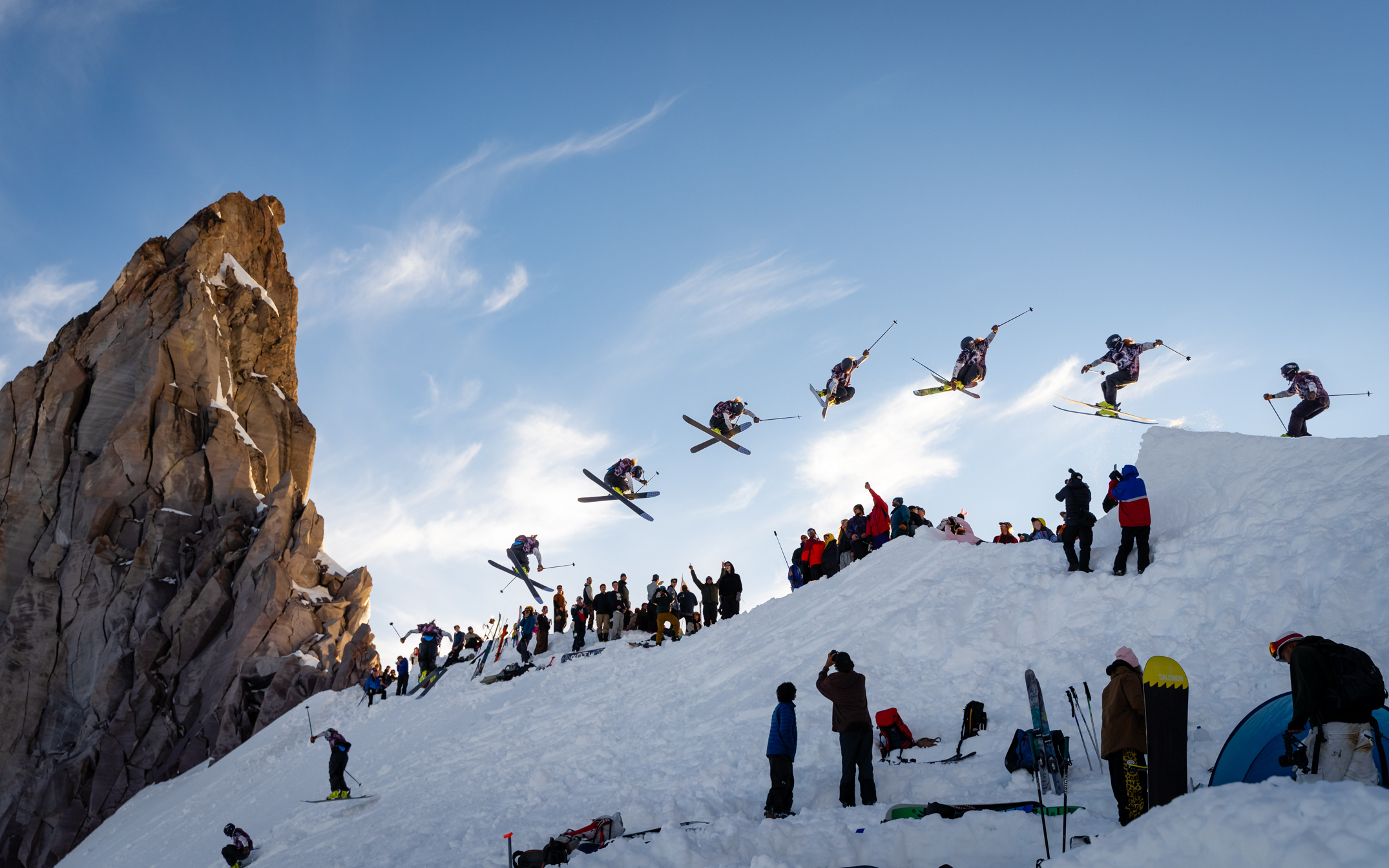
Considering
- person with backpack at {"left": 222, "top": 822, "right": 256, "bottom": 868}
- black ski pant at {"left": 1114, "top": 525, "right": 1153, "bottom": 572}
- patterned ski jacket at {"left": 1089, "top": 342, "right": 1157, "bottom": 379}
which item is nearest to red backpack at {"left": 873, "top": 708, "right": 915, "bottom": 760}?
black ski pant at {"left": 1114, "top": 525, "right": 1153, "bottom": 572}

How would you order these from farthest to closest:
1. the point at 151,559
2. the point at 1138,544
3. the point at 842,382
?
1. the point at 151,559
2. the point at 842,382
3. the point at 1138,544

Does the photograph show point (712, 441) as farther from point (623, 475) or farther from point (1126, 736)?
point (1126, 736)

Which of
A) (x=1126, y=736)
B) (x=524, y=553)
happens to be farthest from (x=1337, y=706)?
(x=524, y=553)

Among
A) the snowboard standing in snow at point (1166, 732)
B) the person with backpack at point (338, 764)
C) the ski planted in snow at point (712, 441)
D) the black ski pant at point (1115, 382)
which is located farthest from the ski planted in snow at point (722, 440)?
the snowboard standing in snow at point (1166, 732)

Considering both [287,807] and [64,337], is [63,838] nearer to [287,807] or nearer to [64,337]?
[287,807]

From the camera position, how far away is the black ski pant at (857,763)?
22.0 ft

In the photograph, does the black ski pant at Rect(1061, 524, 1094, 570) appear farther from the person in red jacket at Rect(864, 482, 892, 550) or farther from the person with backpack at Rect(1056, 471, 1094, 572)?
the person in red jacket at Rect(864, 482, 892, 550)

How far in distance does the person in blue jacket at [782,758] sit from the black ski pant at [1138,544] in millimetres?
5649

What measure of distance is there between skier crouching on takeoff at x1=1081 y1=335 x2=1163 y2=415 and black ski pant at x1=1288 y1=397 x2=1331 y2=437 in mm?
2897

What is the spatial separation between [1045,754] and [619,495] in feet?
56.9

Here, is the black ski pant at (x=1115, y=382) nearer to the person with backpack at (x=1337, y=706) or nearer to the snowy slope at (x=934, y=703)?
the snowy slope at (x=934, y=703)

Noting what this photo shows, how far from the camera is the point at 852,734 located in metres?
6.82

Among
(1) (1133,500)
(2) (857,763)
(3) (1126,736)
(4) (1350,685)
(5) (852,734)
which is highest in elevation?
(1) (1133,500)

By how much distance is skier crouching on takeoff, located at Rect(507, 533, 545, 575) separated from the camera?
85.4 ft
